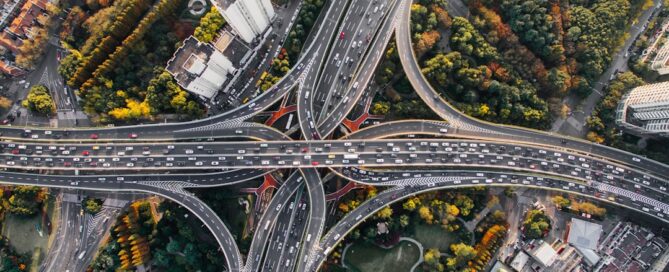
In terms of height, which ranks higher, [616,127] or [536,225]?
[616,127]

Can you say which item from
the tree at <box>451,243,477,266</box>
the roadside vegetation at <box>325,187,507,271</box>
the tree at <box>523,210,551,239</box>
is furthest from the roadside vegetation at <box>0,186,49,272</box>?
the tree at <box>523,210,551,239</box>

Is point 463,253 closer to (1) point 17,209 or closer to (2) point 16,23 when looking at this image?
(1) point 17,209

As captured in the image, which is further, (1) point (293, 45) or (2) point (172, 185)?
(1) point (293, 45)

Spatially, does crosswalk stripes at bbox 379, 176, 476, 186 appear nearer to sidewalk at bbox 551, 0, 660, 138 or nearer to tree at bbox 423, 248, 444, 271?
tree at bbox 423, 248, 444, 271

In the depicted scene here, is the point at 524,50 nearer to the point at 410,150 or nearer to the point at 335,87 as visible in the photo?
the point at 410,150

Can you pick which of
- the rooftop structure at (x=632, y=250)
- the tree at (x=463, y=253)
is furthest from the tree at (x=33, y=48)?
the rooftop structure at (x=632, y=250)

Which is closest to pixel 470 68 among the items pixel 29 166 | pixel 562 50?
pixel 562 50

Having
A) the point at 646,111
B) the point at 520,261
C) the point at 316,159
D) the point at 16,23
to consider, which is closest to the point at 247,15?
the point at 316,159

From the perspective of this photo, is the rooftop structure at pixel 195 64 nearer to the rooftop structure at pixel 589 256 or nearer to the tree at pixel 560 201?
the tree at pixel 560 201
